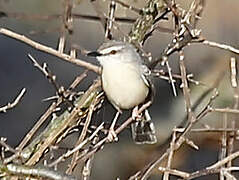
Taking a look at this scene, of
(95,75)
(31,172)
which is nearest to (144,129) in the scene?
(31,172)

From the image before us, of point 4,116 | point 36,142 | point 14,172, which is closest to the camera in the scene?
point 14,172

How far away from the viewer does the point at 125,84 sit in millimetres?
4477

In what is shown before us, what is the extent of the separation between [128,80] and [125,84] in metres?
0.03

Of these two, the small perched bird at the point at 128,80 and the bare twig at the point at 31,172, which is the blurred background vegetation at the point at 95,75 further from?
the bare twig at the point at 31,172

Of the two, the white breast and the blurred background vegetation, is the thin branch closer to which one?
the white breast

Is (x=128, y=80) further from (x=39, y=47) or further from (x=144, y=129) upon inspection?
(x=39, y=47)

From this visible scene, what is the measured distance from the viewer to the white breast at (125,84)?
13.8 ft

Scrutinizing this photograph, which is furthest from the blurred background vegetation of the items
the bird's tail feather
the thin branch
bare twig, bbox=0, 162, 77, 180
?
bare twig, bbox=0, 162, 77, 180

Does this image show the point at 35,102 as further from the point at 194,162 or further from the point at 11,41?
the point at 194,162

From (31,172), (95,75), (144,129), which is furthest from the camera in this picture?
(95,75)

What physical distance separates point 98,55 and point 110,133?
0.76 m

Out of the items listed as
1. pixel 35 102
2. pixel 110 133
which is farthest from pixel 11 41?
pixel 110 133

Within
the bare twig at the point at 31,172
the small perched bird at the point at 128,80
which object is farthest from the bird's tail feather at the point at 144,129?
the bare twig at the point at 31,172

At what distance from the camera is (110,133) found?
3.64m
